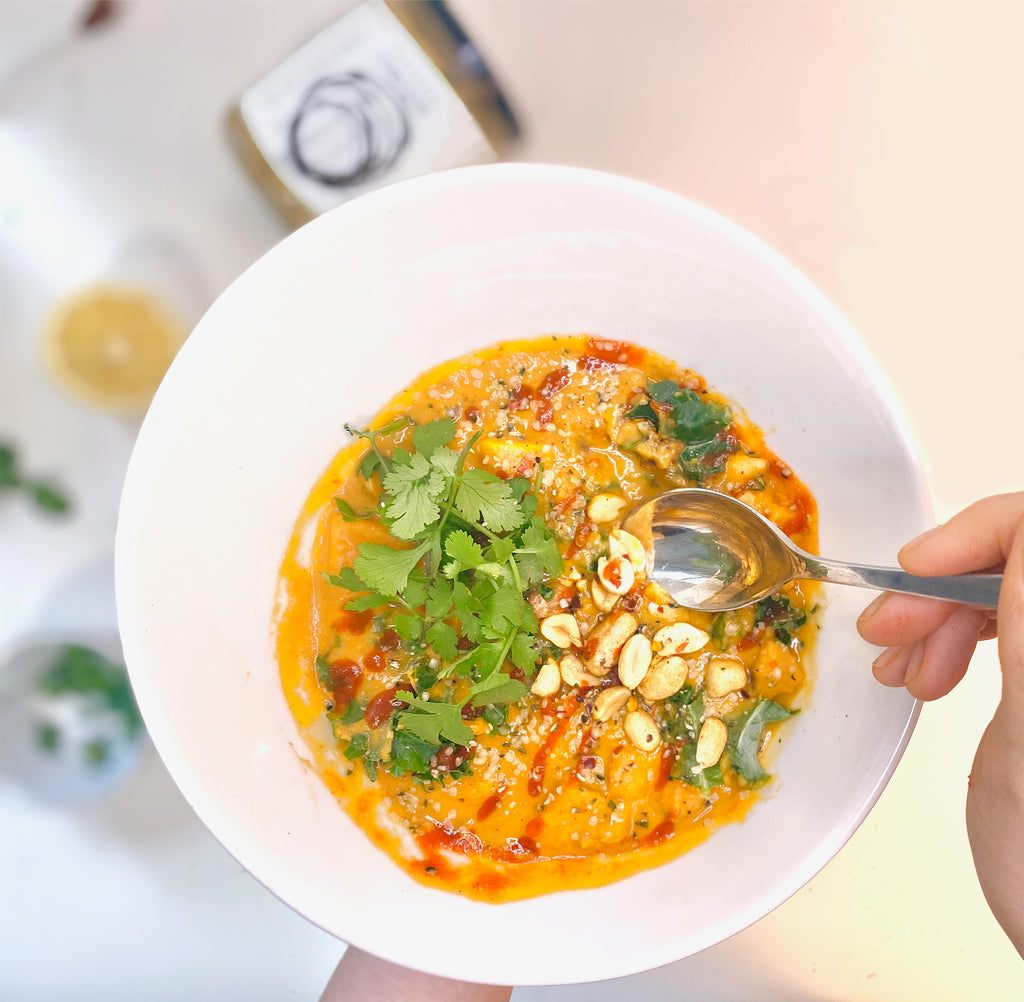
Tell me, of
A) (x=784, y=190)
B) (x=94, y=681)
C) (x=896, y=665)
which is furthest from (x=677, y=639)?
(x=94, y=681)

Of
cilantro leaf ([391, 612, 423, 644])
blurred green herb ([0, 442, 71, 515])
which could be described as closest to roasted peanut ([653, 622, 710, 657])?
cilantro leaf ([391, 612, 423, 644])

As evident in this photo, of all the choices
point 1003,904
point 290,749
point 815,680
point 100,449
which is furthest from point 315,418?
point 1003,904

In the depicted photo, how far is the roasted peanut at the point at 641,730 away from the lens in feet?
3.59

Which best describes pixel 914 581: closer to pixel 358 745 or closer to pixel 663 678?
pixel 663 678

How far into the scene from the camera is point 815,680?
44.9 inches

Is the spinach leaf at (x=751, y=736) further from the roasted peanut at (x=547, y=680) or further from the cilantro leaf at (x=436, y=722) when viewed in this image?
the cilantro leaf at (x=436, y=722)

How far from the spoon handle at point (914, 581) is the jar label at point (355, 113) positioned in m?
0.85

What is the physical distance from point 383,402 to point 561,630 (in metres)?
0.40

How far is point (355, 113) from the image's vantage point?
4.20 feet

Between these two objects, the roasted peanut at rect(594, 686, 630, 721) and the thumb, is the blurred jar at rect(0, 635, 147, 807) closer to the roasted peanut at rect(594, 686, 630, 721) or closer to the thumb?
the roasted peanut at rect(594, 686, 630, 721)

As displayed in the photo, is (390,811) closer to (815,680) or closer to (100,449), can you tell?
(815,680)

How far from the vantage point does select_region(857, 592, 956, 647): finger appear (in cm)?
100

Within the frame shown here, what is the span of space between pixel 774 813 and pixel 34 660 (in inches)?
50.1

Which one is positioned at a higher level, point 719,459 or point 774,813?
point 719,459
